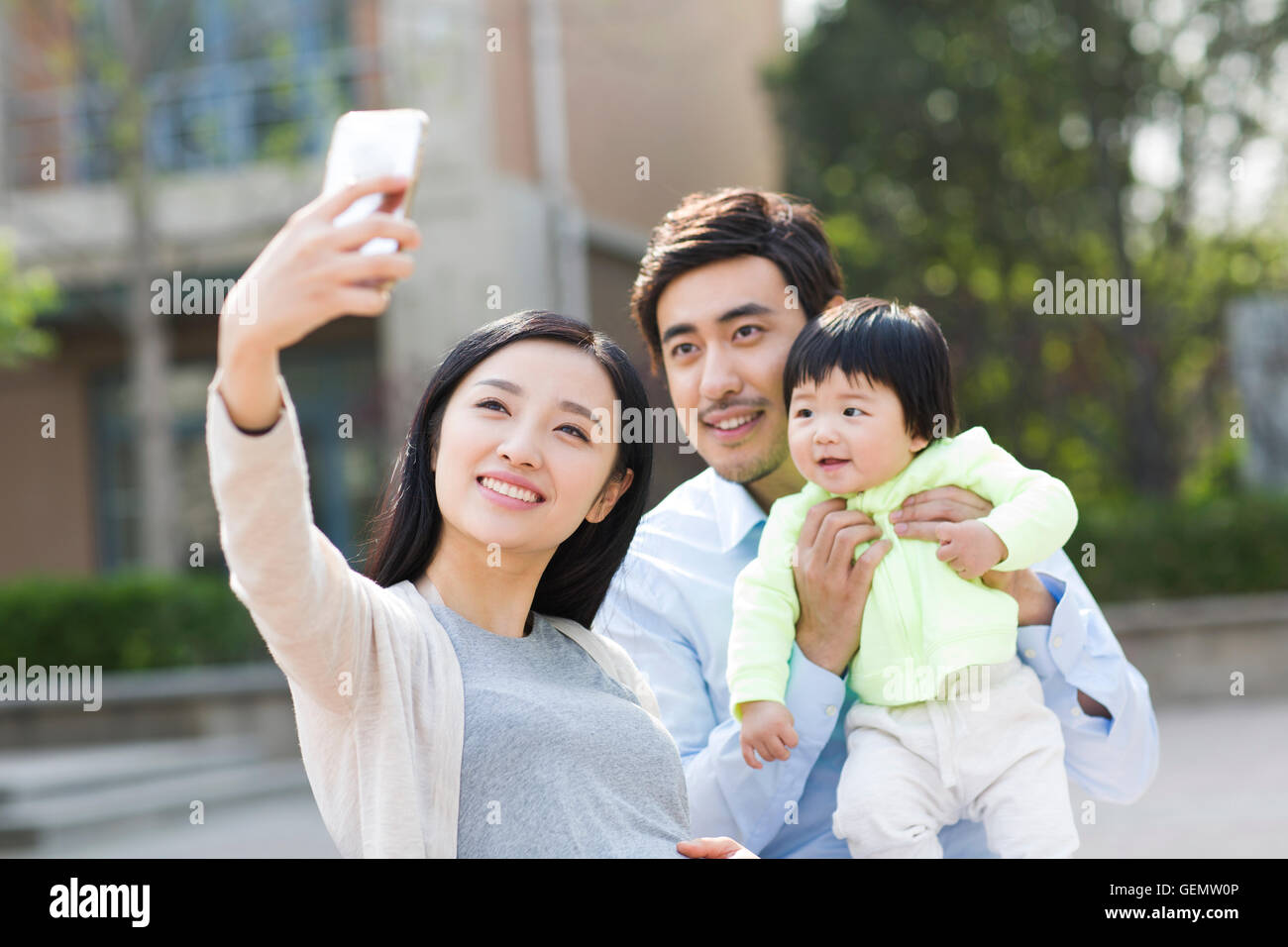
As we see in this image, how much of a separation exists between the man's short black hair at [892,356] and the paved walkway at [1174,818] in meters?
3.78

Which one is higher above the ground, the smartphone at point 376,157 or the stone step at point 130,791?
the smartphone at point 376,157

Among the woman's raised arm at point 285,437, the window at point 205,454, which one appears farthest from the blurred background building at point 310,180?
the woman's raised arm at point 285,437

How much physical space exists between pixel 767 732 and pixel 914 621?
32 centimetres

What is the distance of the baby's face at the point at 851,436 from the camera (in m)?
2.45

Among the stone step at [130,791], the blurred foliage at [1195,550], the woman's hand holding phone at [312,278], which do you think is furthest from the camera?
the blurred foliage at [1195,550]

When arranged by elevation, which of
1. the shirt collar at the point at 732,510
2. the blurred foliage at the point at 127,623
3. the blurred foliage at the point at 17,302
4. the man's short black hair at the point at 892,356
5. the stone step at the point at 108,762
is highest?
the blurred foliage at the point at 17,302

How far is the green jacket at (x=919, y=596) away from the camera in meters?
2.38

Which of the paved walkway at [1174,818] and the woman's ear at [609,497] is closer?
the woman's ear at [609,497]

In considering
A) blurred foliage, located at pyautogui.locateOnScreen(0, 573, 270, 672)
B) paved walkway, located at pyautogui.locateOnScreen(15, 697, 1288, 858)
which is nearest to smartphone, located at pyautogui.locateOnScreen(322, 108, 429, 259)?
paved walkway, located at pyautogui.locateOnScreen(15, 697, 1288, 858)

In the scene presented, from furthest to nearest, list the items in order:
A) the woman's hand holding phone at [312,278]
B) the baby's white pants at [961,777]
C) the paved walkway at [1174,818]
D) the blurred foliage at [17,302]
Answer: the blurred foliage at [17,302]
the paved walkway at [1174,818]
the baby's white pants at [961,777]
the woman's hand holding phone at [312,278]

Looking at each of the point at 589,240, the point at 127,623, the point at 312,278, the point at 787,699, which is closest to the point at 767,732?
the point at 787,699

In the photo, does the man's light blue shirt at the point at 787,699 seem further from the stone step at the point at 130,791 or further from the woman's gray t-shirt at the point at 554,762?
the stone step at the point at 130,791

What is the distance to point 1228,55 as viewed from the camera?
468 inches
